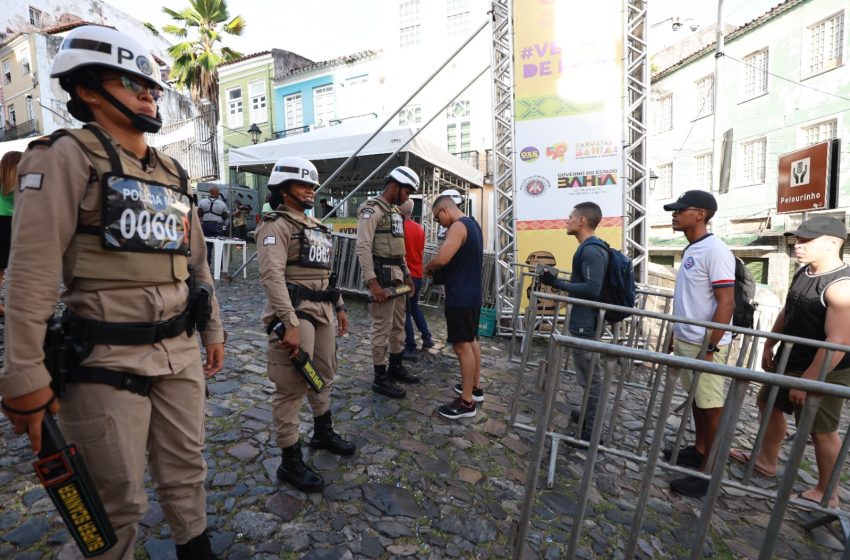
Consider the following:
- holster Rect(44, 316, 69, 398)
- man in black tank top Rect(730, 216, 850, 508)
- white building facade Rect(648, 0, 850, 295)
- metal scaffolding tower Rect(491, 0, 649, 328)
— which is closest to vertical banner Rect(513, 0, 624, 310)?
metal scaffolding tower Rect(491, 0, 649, 328)

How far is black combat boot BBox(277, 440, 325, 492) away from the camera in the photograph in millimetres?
2561

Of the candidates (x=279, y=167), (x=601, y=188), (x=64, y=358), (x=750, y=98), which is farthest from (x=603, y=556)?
(x=750, y=98)

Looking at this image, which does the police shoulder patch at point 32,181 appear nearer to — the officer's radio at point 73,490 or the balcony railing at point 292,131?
the officer's radio at point 73,490

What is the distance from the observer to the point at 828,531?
2.61 metres

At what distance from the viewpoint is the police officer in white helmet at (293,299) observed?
8.22 ft

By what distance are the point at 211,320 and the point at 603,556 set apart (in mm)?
2418

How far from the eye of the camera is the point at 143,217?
1.60 m

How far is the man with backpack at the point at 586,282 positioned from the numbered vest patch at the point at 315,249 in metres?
1.88

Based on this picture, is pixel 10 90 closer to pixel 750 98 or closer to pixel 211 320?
pixel 211 320

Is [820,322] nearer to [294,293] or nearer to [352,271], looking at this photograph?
[294,293]

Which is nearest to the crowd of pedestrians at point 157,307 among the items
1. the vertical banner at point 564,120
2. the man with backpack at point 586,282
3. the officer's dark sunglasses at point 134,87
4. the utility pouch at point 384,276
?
the officer's dark sunglasses at point 134,87

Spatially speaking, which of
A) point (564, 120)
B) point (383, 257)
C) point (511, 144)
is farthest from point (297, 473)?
point (564, 120)

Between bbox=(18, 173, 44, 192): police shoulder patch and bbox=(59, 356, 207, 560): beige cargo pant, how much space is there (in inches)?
27.1

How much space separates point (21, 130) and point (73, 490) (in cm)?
3853
